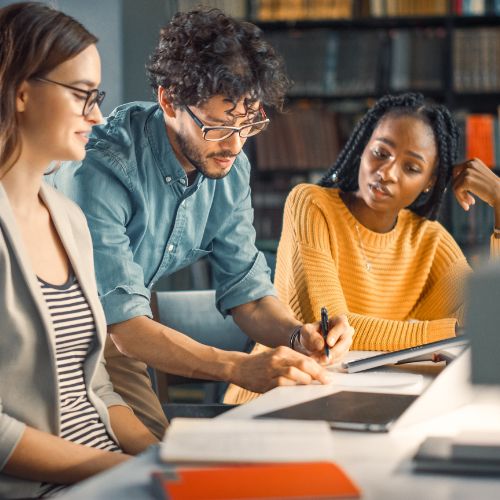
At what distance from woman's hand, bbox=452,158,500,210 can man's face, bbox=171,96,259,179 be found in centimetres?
98

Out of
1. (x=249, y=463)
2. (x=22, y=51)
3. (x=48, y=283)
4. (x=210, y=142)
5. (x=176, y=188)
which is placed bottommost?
(x=249, y=463)

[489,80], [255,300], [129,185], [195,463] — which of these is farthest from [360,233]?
[489,80]

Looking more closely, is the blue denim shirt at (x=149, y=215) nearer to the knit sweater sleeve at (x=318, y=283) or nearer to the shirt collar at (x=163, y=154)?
the shirt collar at (x=163, y=154)

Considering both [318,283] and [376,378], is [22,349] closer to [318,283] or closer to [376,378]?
[376,378]

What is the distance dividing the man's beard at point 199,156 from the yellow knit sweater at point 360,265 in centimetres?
48

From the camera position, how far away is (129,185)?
197 centimetres

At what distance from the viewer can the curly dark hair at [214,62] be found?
195 centimetres

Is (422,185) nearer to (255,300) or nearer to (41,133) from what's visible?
(255,300)

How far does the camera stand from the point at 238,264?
225cm

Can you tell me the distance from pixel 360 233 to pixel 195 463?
1.64 meters

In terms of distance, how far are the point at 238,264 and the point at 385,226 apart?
0.57 meters

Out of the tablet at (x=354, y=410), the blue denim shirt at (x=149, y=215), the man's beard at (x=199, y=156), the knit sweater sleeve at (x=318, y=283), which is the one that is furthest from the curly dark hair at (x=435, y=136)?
the tablet at (x=354, y=410)

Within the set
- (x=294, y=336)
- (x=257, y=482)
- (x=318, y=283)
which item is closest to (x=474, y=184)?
(x=318, y=283)

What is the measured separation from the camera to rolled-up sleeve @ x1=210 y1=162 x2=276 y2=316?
2.22m
